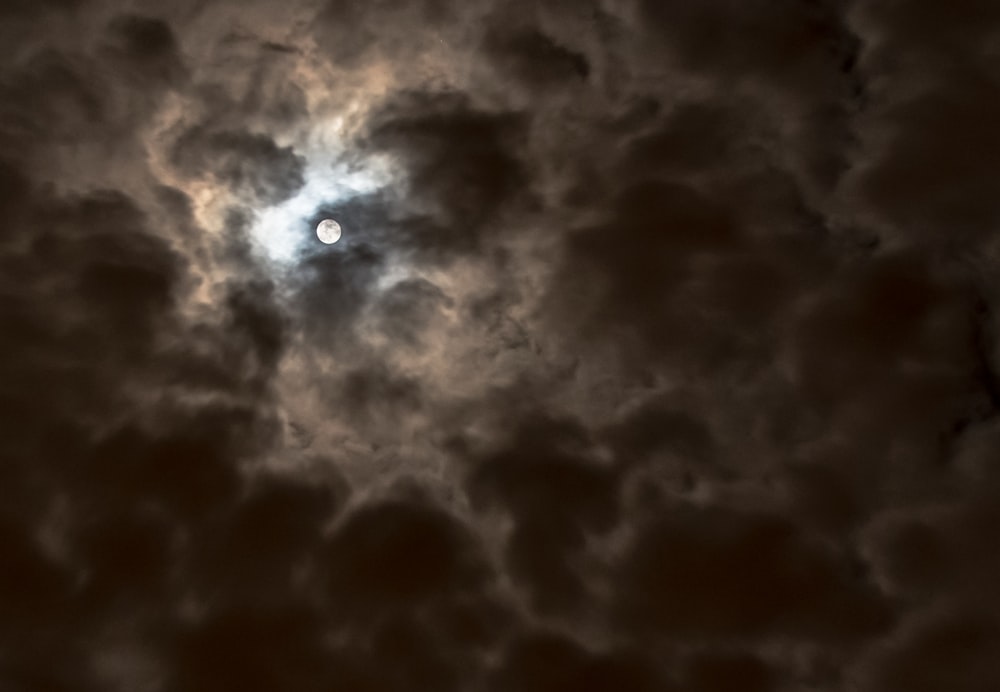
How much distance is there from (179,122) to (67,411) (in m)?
4.79

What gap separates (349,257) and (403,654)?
5.97 m

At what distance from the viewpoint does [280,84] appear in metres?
13.1

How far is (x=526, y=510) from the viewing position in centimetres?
1230

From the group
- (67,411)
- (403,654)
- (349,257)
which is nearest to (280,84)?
(349,257)

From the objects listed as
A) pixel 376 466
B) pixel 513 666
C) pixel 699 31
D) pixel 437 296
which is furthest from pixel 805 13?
pixel 513 666

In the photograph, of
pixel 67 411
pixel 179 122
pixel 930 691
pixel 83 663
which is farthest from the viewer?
pixel 179 122

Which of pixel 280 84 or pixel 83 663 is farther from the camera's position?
pixel 280 84

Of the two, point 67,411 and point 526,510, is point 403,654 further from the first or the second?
point 67,411

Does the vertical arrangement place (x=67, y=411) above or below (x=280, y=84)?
below

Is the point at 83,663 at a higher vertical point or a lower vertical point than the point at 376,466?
lower

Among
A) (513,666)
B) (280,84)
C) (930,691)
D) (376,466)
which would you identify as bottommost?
(930,691)

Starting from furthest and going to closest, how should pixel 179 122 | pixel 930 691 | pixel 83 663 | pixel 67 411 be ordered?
pixel 179 122 → pixel 67 411 → pixel 83 663 → pixel 930 691

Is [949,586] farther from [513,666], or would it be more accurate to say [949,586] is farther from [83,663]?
[83,663]

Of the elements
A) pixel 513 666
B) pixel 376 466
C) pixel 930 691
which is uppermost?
pixel 376 466
